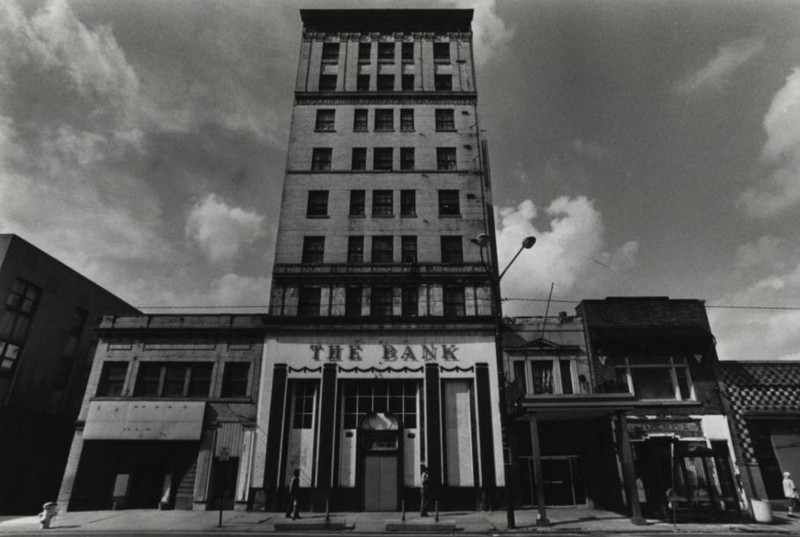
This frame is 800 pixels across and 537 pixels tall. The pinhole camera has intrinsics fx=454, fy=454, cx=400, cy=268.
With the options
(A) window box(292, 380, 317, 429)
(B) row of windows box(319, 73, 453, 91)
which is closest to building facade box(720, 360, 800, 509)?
(A) window box(292, 380, 317, 429)

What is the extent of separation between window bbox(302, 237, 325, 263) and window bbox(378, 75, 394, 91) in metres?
14.0

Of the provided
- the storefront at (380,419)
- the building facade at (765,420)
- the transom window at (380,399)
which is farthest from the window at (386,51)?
the building facade at (765,420)

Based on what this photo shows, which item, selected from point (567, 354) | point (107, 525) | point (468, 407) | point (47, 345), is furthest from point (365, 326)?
point (47, 345)

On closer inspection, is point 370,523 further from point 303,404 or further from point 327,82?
point 327,82

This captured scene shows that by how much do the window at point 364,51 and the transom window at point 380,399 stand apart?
25989 mm

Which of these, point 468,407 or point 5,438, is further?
point 5,438

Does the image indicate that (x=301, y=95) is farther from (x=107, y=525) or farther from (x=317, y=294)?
(x=107, y=525)

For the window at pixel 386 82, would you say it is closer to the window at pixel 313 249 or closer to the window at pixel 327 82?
the window at pixel 327 82

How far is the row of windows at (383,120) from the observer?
33.8m

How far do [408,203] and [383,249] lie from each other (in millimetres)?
3894

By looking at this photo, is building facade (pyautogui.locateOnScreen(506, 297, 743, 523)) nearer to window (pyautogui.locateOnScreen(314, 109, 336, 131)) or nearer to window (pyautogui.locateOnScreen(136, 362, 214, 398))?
window (pyautogui.locateOnScreen(136, 362, 214, 398))

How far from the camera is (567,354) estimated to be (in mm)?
26031

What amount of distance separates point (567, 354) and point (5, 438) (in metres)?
33.6

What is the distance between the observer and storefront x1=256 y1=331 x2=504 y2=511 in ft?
77.2
